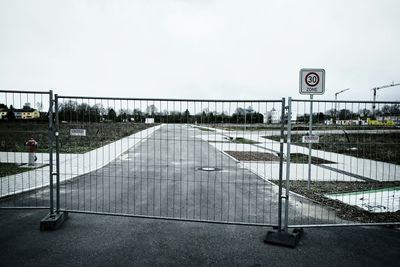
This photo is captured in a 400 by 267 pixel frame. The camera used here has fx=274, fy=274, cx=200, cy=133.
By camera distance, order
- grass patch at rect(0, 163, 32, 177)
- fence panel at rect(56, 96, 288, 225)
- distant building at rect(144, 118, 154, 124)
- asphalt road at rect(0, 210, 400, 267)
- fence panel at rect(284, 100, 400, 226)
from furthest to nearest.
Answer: grass patch at rect(0, 163, 32, 177), distant building at rect(144, 118, 154, 124), fence panel at rect(284, 100, 400, 226), fence panel at rect(56, 96, 288, 225), asphalt road at rect(0, 210, 400, 267)

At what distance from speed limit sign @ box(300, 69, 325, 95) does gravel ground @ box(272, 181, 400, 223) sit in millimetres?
2779

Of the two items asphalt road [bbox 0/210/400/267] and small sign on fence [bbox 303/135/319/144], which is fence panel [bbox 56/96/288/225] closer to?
asphalt road [bbox 0/210/400/267]

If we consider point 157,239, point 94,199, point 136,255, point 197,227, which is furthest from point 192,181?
point 136,255

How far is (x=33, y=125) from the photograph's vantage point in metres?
5.58

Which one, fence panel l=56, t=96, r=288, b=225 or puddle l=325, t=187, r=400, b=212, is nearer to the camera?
fence panel l=56, t=96, r=288, b=225

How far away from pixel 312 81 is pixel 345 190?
341cm

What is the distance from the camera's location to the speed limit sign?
7.22 metres

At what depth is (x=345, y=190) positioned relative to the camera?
8055 mm

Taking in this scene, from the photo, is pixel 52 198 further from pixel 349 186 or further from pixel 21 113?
pixel 349 186

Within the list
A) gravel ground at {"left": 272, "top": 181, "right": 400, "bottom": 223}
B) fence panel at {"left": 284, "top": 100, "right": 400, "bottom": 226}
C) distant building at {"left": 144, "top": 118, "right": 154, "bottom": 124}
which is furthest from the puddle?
distant building at {"left": 144, "top": 118, "right": 154, "bottom": 124}

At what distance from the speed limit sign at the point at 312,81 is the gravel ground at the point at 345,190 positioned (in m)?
2.78

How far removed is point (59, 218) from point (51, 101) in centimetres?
216

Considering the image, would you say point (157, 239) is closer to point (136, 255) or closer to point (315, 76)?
point (136, 255)

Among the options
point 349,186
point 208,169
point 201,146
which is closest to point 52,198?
point 201,146
